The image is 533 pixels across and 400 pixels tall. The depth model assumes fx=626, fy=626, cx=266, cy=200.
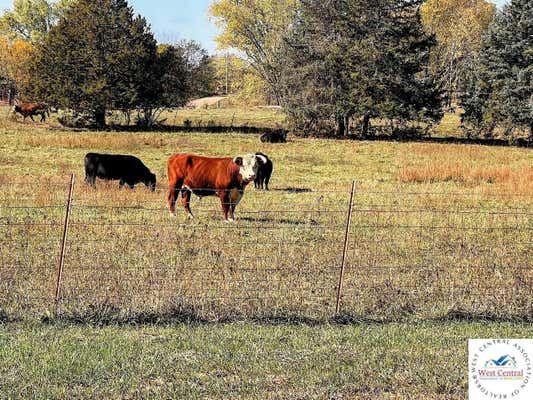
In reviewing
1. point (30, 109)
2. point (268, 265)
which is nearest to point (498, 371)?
point (268, 265)

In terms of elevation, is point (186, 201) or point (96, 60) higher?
point (96, 60)

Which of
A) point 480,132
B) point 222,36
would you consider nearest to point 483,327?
point 480,132

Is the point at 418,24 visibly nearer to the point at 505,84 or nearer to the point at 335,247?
the point at 505,84

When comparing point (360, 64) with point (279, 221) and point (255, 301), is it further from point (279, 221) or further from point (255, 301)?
point (255, 301)

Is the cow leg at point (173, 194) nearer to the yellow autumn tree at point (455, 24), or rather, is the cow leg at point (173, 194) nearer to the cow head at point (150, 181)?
the cow head at point (150, 181)

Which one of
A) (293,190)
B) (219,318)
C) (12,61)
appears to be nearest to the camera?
(219,318)

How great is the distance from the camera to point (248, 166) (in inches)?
497

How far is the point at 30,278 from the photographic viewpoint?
7.75 metres

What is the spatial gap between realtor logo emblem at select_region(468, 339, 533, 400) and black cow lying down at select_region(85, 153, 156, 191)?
14.1 metres

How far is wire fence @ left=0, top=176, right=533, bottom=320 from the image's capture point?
701 centimetres

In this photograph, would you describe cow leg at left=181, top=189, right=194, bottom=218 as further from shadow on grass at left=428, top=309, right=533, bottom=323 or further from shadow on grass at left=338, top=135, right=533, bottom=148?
shadow on grass at left=338, top=135, right=533, bottom=148

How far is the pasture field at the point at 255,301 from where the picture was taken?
A: 491 cm

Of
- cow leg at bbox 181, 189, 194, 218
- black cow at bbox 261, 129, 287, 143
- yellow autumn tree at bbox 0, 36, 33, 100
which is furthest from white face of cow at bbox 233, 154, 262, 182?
yellow autumn tree at bbox 0, 36, 33, 100

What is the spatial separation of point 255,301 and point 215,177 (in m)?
6.46
